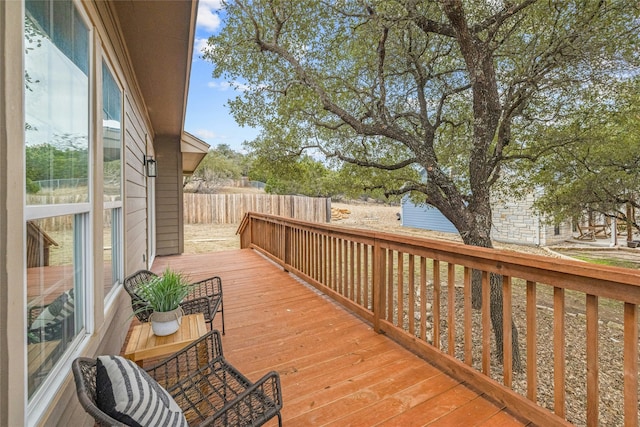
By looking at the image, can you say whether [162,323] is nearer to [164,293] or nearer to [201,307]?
[164,293]

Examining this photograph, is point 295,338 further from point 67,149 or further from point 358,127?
point 358,127

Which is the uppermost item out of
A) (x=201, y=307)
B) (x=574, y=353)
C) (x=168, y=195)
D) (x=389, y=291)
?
(x=168, y=195)

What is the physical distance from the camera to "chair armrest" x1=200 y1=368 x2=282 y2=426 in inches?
52.9

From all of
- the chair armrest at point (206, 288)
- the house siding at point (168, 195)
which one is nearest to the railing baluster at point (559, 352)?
the chair armrest at point (206, 288)

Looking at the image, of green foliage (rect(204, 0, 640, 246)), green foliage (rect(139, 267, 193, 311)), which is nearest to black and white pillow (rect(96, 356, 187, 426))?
green foliage (rect(139, 267, 193, 311))

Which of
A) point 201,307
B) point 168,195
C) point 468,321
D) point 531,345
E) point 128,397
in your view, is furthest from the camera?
point 168,195

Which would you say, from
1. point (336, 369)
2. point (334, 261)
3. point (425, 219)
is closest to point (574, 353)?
point (334, 261)

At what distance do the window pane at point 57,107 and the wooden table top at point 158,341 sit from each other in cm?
91

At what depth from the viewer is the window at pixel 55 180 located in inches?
44.5

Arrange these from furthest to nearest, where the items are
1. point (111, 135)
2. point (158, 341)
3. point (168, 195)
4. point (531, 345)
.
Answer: point (168, 195)
point (111, 135)
point (158, 341)
point (531, 345)

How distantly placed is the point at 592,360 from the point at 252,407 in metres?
1.66

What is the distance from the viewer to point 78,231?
1.69 metres

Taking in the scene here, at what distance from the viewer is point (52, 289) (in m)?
1.35

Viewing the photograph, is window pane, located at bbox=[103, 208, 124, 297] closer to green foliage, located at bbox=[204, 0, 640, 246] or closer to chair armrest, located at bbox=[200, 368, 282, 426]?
chair armrest, located at bbox=[200, 368, 282, 426]
